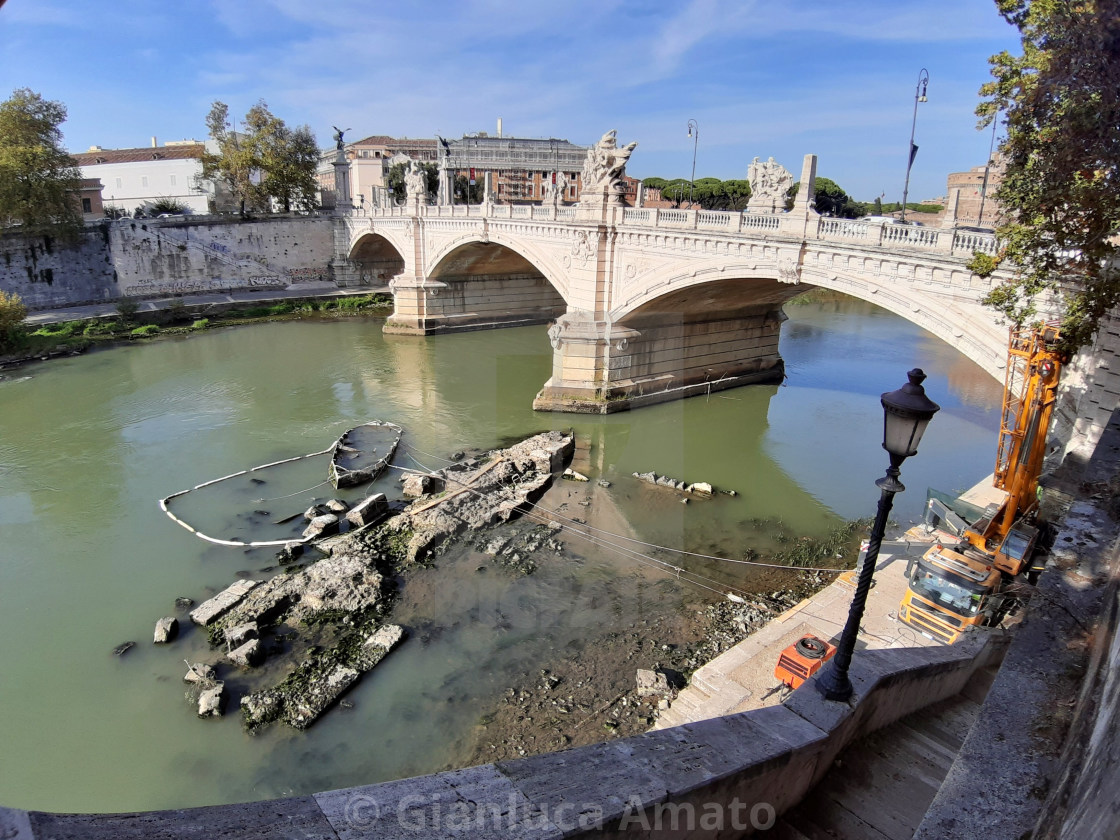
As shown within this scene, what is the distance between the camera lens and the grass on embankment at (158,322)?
23109 mm

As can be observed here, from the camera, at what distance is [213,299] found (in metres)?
31.6

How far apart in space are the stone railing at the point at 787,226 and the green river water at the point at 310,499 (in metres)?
4.83

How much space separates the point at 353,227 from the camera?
3447cm

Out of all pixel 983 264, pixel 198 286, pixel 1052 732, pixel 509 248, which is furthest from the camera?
pixel 198 286

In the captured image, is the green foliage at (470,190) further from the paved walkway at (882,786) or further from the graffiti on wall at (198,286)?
the paved walkway at (882,786)

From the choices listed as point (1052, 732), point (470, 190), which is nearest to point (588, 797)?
point (1052, 732)

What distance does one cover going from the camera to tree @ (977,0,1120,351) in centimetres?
616

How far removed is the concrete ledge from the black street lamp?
0.11m

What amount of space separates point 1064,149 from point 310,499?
11.9 metres

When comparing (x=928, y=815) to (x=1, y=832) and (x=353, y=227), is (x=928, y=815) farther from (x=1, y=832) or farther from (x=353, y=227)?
(x=353, y=227)

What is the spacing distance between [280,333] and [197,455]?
45.9ft

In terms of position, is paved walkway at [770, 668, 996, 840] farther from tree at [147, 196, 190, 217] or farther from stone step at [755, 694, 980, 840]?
tree at [147, 196, 190, 217]

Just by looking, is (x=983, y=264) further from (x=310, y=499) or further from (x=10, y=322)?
(x=10, y=322)

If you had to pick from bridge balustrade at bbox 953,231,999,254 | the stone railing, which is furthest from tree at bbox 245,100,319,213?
bridge balustrade at bbox 953,231,999,254
